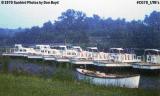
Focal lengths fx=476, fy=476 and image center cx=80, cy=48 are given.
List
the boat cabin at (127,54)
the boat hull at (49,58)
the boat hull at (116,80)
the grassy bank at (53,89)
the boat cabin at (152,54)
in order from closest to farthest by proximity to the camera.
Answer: the grassy bank at (53,89) < the boat cabin at (152,54) < the boat hull at (116,80) < the boat cabin at (127,54) < the boat hull at (49,58)

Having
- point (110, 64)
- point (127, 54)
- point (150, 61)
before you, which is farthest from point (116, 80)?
point (110, 64)

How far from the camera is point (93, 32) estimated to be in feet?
38.3

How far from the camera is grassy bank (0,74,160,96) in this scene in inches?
368

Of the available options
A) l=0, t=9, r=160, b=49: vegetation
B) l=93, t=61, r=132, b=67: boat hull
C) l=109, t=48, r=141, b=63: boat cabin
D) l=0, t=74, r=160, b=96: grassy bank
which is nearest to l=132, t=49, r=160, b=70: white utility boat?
l=109, t=48, r=141, b=63: boat cabin

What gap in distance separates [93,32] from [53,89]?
2.43 metres

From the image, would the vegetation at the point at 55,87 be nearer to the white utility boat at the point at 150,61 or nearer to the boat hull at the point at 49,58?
the white utility boat at the point at 150,61

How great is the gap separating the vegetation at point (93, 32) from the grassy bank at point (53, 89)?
50.8 inches

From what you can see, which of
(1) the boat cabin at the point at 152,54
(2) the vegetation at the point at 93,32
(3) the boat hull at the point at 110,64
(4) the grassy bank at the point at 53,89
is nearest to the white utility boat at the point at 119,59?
(3) the boat hull at the point at 110,64

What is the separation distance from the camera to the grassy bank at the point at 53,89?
30.6 feet

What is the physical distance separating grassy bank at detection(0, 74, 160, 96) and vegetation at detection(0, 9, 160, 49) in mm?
1289

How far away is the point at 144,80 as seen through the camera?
12898 millimetres

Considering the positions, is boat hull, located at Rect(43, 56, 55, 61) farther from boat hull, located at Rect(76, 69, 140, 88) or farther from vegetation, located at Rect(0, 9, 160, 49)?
vegetation, located at Rect(0, 9, 160, 49)

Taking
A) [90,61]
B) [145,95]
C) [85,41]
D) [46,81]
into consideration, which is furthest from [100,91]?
[90,61]

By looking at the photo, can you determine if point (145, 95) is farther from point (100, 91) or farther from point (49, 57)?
point (49, 57)
